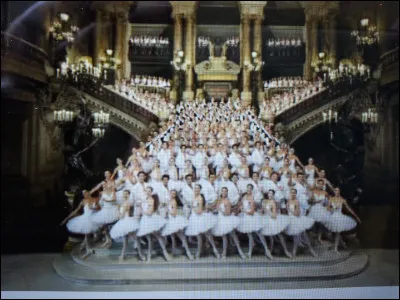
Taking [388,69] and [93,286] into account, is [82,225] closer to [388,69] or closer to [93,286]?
[93,286]

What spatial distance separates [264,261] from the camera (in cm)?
455

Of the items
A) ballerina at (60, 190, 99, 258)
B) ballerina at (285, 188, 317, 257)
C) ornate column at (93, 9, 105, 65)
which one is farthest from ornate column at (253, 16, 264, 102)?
ballerina at (60, 190, 99, 258)

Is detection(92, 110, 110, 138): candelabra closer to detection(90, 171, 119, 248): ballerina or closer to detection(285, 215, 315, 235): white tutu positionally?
detection(90, 171, 119, 248): ballerina

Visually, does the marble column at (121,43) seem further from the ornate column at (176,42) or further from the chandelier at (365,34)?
the chandelier at (365,34)

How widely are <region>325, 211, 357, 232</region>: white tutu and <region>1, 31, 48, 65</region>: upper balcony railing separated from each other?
3703 millimetres

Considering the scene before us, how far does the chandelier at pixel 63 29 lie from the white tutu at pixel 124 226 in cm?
212

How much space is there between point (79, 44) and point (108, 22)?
419mm

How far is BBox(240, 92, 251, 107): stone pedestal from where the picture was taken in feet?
16.2

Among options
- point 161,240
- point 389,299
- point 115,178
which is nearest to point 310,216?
point 389,299

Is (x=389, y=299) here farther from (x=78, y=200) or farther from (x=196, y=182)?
(x=78, y=200)

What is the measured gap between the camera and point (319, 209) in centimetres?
470

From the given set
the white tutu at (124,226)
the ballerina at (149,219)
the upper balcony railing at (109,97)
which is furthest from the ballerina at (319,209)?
the upper balcony railing at (109,97)

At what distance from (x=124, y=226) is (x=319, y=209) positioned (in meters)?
2.20

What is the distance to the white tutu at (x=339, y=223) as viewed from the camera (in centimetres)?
470
